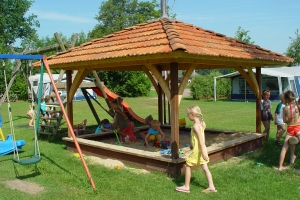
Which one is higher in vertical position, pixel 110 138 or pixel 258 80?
pixel 258 80

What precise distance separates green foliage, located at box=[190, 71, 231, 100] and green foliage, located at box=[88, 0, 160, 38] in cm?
2820

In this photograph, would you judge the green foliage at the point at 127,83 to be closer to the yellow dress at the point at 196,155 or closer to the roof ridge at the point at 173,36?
the roof ridge at the point at 173,36

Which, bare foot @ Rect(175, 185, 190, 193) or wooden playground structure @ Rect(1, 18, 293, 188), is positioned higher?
wooden playground structure @ Rect(1, 18, 293, 188)

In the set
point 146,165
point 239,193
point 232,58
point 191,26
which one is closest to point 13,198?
point 146,165

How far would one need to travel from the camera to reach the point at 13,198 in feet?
16.5

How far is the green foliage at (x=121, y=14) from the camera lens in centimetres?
5716

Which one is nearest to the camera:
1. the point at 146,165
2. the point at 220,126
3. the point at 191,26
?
the point at 146,165

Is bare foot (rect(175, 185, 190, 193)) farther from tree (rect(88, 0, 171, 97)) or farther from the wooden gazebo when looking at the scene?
tree (rect(88, 0, 171, 97))

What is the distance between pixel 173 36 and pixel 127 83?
29985 millimetres

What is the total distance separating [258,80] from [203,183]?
168 inches

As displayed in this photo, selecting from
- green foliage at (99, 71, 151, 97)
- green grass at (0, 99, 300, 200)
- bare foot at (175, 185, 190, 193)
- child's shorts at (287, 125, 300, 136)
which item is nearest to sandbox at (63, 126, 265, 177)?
green grass at (0, 99, 300, 200)

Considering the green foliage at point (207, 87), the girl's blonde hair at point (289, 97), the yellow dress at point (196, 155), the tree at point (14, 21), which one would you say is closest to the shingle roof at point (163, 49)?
the girl's blonde hair at point (289, 97)

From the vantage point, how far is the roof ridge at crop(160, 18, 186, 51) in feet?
17.2

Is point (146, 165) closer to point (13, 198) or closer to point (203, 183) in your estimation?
point (203, 183)
